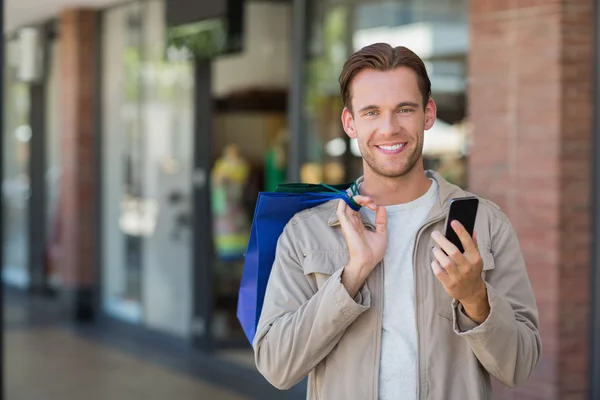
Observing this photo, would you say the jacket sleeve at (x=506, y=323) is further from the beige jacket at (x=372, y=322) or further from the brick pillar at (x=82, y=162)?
the brick pillar at (x=82, y=162)

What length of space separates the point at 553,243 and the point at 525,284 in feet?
8.55

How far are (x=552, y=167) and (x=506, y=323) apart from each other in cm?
280

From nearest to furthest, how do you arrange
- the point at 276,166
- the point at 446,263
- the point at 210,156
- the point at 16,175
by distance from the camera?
1. the point at 446,263
2. the point at 210,156
3. the point at 276,166
4. the point at 16,175

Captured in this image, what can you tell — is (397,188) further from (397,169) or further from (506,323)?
(506,323)

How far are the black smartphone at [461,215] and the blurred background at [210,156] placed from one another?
2.80 metres

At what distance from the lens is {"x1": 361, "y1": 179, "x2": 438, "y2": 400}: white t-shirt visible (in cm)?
212

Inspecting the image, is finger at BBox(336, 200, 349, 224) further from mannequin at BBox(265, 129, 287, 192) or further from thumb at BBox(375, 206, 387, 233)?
mannequin at BBox(265, 129, 287, 192)

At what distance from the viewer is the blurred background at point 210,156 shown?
4.75 meters

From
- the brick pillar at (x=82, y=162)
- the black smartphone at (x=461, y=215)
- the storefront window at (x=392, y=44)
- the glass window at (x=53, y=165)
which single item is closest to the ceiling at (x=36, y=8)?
the brick pillar at (x=82, y=162)

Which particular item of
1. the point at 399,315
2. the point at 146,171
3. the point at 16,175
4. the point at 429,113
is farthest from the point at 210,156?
the point at 399,315

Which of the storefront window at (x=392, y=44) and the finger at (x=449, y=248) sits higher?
the storefront window at (x=392, y=44)

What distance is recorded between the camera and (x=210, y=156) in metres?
8.41

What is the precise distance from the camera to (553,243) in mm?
4703

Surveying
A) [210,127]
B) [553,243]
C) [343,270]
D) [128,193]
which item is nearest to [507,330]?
[343,270]
